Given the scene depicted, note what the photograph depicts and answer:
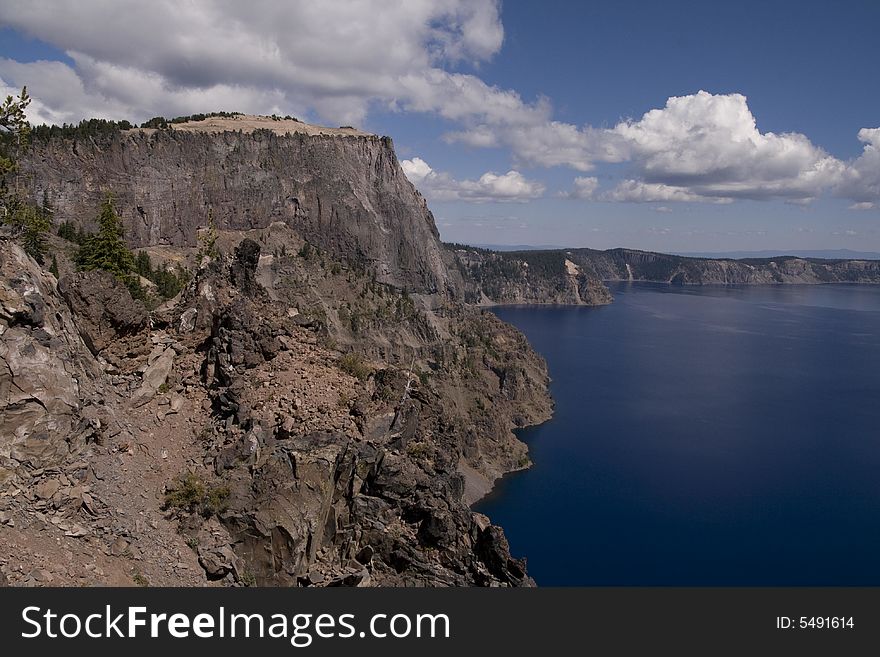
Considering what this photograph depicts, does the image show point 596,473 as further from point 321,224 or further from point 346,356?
point 321,224

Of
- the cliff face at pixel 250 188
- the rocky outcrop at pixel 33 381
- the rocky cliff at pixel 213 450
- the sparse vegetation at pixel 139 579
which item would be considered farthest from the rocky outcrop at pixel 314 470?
the cliff face at pixel 250 188

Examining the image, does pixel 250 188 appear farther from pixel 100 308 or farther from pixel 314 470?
pixel 314 470

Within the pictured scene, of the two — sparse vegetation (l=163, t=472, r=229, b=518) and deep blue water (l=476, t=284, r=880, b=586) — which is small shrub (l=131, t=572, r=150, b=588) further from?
deep blue water (l=476, t=284, r=880, b=586)

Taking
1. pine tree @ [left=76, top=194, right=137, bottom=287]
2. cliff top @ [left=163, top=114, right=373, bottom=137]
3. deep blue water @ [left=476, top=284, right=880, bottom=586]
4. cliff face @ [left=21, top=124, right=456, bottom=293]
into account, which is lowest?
deep blue water @ [left=476, top=284, right=880, bottom=586]

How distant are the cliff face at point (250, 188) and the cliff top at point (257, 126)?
4.59 m

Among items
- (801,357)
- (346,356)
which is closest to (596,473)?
(346,356)

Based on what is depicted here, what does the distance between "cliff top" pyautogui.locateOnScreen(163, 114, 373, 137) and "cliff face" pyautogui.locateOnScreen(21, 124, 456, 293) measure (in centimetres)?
459

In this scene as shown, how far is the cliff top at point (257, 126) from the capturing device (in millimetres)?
134875

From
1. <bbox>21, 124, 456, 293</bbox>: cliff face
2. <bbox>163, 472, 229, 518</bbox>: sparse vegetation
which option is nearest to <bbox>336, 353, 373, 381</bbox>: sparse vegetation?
<bbox>163, 472, 229, 518</bbox>: sparse vegetation

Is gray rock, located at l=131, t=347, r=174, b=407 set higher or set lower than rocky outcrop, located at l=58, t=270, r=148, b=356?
lower

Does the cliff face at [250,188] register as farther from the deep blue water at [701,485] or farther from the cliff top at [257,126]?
the deep blue water at [701,485]

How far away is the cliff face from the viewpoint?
4294 inches

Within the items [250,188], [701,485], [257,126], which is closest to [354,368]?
[701,485]

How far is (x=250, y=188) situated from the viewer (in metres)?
132
